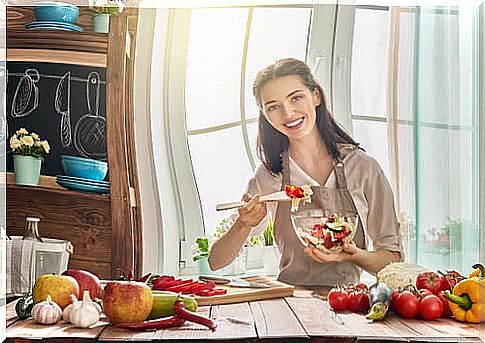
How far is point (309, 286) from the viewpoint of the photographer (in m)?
3.59

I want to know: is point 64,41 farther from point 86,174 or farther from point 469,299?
point 469,299

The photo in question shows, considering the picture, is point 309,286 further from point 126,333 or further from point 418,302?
point 126,333

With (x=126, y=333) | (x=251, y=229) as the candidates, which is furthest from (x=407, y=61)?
(x=126, y=333)

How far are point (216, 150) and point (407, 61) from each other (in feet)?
2.85

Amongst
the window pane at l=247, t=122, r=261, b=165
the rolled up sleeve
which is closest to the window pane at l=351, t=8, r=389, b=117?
the rolled up sleeve

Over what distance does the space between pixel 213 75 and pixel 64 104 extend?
63cm

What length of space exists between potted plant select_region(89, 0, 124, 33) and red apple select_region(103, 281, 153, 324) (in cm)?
116

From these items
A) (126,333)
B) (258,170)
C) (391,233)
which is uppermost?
(258,170)

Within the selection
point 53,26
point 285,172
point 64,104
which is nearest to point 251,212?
point 285,172

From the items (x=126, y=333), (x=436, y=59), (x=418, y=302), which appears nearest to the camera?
(x=126, y=333)

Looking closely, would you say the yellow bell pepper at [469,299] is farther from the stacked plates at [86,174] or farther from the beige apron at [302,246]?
the stacked plates at [86,174]

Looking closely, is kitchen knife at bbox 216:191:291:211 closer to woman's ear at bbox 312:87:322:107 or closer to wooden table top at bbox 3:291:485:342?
woman's ear at bbox 312:87:322:107

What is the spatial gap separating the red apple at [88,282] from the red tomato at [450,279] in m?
1.27

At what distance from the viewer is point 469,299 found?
3.07 m
